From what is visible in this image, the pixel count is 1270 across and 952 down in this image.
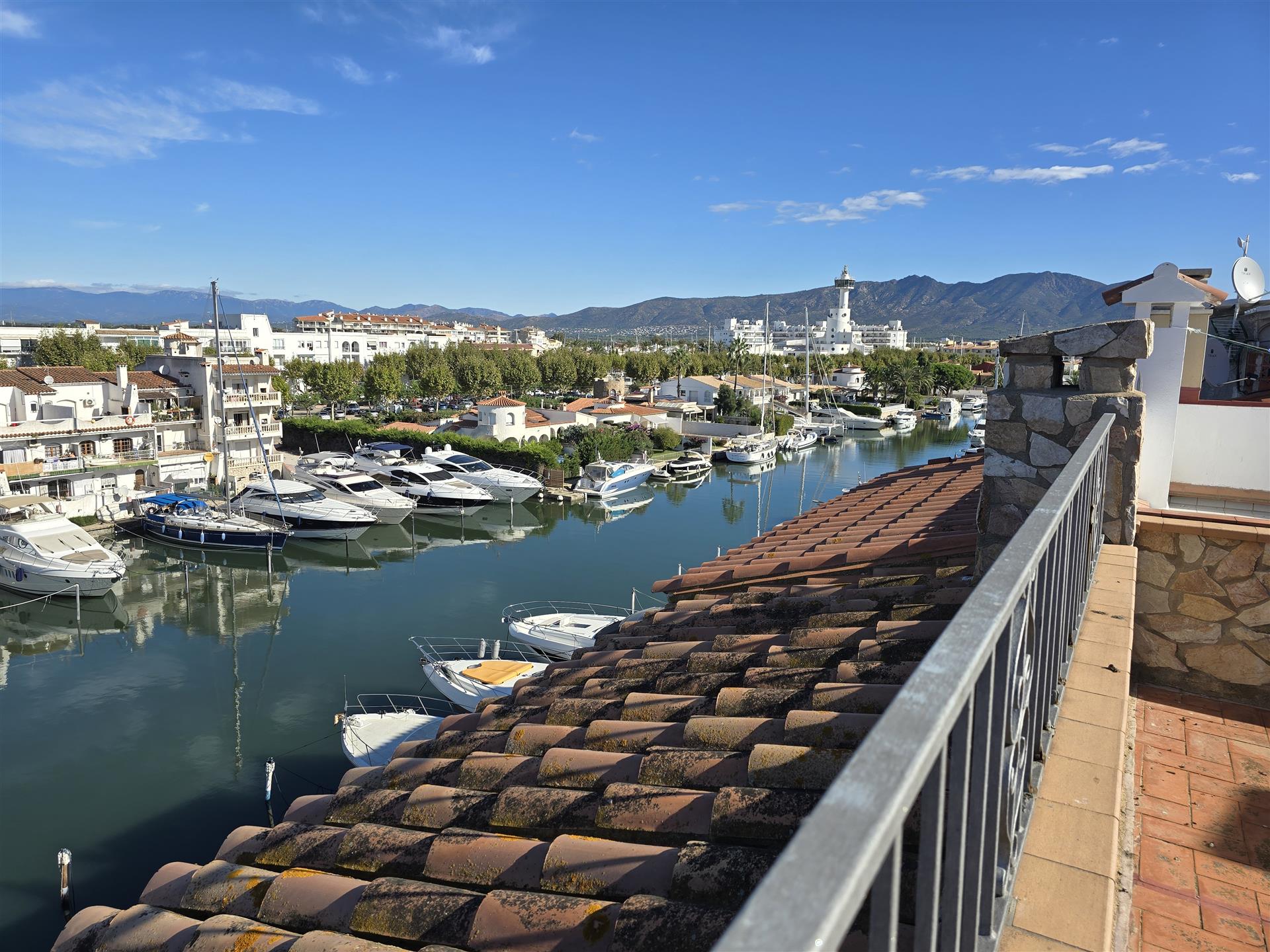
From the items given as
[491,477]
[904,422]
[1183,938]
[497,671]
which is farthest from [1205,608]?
[904,422]

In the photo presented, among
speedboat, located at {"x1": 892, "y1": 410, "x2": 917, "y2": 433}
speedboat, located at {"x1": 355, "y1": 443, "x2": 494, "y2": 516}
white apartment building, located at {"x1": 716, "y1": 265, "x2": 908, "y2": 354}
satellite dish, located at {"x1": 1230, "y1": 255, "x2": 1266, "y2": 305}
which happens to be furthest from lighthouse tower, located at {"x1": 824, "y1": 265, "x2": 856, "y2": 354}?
satellite dish, located at {"x1": 1230, "y1": 255, "x2": 1266, "y2": 305}

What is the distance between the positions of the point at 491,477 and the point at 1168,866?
3296cm

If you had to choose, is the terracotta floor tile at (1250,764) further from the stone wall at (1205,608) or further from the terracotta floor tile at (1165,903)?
the terracotta floor tile at (1165,903)

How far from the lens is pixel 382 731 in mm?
12688

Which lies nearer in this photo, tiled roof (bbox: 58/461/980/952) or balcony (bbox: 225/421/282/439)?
tiled roof (bbox: 58/461/980/952)

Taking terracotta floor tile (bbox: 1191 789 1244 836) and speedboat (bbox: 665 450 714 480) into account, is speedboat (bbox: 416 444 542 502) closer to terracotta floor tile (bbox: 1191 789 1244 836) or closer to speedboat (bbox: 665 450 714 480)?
speedboat (bbox: 665 450 714 480)

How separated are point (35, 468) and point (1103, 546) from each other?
33.7m

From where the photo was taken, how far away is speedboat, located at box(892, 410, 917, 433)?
62.2 m

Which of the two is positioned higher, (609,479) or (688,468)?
(609,479)

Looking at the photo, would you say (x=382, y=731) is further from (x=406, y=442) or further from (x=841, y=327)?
(x=841, y=327)

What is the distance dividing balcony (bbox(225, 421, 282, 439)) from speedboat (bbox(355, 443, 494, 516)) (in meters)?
6.88

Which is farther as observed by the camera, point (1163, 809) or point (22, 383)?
point (22, 383)

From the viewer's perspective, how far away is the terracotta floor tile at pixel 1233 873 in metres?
2.28

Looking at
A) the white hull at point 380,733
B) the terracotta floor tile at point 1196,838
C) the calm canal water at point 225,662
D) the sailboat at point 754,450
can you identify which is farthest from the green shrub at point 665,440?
the terracotta floor tile at point 1196,838
